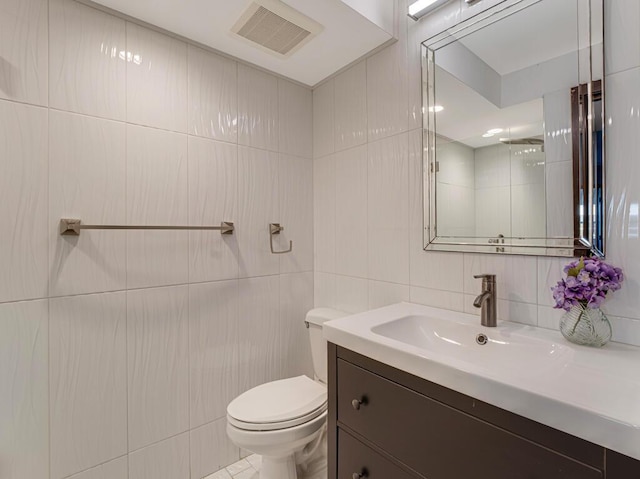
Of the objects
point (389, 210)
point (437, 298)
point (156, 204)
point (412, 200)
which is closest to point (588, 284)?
point (437, 298)

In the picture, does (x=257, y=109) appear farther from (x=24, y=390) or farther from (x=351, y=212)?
(x=24, y=390)

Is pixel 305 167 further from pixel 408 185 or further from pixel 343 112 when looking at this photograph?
pixel 408 185

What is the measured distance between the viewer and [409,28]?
4.74 feet

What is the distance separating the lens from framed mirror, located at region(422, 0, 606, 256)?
970mm

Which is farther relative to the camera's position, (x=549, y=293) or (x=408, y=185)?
(x=408, y=185)

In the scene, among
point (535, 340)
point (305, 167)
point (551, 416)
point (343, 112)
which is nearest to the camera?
point (551, 416)

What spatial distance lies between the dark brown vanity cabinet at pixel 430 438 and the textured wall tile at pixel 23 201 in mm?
1126

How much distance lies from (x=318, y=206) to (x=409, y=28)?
3.35 ft

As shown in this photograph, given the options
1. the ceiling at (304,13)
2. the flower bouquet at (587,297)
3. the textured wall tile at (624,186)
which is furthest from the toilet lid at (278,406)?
the ceiling at (304,13)

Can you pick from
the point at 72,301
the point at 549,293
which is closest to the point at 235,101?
the point at 72,301

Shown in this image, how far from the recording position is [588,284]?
0.87 meters

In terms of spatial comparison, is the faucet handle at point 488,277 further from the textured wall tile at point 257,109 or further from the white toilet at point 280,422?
the textured wall tile at point 257,109

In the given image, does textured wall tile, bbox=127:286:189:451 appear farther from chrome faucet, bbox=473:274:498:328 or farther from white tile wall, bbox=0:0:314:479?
chrome faucet, bbox=473:274:498:328

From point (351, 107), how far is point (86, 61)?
1.20 meters
